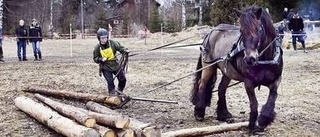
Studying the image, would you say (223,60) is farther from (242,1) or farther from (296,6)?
(296,6)

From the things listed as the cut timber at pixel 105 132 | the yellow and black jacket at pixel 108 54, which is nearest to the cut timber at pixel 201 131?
the cut timber at pixel 105 132

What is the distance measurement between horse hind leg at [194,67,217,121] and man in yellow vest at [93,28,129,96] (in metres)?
1.72

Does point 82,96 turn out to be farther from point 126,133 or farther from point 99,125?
point 126,133

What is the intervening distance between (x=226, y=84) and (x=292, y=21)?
1479cm

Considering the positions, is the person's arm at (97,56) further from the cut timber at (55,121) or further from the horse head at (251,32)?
the horse head at (251,32)

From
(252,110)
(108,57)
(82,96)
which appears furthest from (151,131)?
(82,96)

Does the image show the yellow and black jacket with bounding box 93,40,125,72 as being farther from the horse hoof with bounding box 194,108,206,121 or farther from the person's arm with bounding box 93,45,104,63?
the horse hoof with bounding box 194,108,206,121

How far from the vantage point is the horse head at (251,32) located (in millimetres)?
6488

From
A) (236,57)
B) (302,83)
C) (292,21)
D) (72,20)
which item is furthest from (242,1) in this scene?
(72,20)

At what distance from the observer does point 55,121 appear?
6.86m

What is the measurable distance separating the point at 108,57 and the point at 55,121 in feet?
9.07

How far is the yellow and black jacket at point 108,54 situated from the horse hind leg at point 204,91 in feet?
6.08

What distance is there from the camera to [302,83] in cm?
1234

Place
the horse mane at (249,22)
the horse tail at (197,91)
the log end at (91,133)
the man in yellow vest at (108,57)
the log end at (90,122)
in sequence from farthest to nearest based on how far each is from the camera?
the man in yellow vest at (108,57) < the horse tail at (197,91) < the horse mane at (249,22) < the log end at (90,122) < the log end at (91,133)
